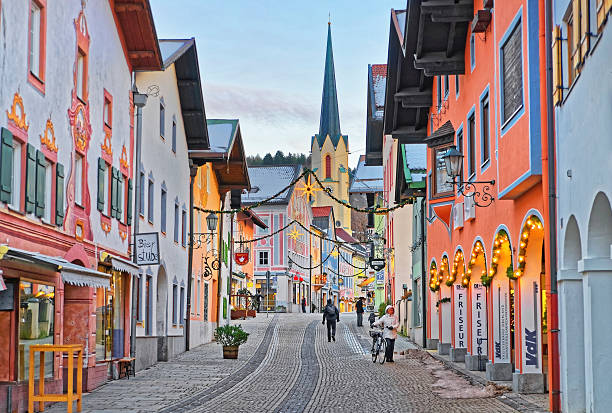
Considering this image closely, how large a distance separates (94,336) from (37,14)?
282 inches

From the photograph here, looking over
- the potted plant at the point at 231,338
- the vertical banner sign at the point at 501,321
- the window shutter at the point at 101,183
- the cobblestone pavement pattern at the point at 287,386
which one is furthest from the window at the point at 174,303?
the vertical banner sign at the point at 501,321

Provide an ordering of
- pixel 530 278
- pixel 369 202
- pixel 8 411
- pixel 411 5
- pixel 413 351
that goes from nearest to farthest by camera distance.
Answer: pixel 8 411
pixel 530 278
pixel 411 5
pixel 413 351
pixel 369 202

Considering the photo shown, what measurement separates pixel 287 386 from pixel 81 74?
25.3 ft

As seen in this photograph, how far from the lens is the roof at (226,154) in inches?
1383

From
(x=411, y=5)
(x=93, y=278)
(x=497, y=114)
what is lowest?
(x=93, y=278)

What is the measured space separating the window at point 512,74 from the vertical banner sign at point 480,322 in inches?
225

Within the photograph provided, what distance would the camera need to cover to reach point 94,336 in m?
20.7

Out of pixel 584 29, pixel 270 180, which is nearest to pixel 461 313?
pixel 584 29

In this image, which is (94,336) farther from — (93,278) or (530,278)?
(530,278)

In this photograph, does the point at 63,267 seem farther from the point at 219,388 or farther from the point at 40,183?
the point at 219,388

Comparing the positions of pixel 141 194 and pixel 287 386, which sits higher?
pixel 141 194

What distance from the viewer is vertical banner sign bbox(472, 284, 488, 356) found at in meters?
22.4

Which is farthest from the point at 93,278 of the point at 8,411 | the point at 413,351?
the point at 413,351

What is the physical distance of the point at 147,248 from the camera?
943 inches
